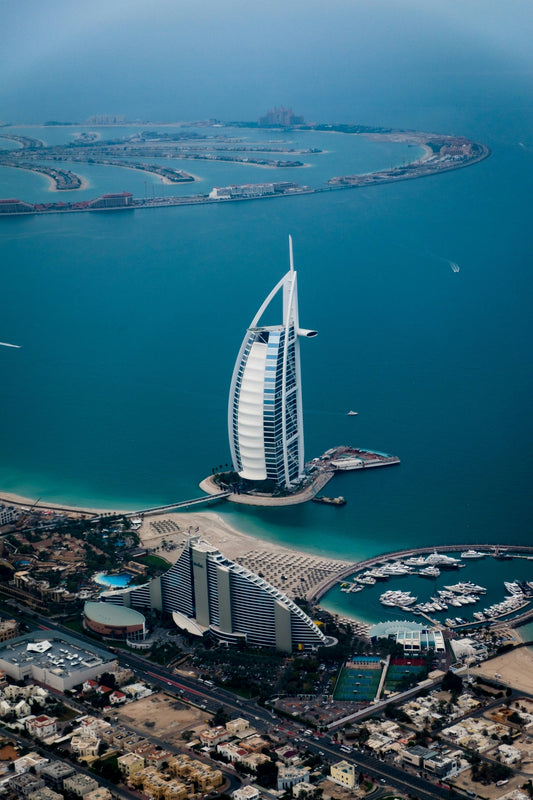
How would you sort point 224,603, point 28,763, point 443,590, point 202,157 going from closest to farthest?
point 28,763, point 224,603, point 443,590, point 202,157

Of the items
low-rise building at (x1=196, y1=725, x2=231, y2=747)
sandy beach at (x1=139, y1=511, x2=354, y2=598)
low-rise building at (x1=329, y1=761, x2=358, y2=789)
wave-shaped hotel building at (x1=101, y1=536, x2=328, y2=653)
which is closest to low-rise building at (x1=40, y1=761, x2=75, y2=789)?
low-rise building at (x1=196, y1=725, x2=231, y2=747)

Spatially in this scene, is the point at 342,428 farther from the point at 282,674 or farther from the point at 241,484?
the point at 282,674

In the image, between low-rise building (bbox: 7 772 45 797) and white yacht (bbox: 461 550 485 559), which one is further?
white yacht (bbox: 461 550 485 559)

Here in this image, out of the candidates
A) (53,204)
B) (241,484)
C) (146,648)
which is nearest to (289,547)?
(241,484)

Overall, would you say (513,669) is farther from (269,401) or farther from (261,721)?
(269,401)

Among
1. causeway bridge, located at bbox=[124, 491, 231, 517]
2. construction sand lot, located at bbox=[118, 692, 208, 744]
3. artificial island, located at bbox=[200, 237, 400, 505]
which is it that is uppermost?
artificial island, located at bbox=[200, 237, 400, 505]

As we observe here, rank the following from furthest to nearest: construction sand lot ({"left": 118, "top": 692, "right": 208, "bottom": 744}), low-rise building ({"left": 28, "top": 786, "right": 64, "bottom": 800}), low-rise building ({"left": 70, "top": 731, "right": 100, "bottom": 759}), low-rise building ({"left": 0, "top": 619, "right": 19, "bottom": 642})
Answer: low-rise building ({"left": 0, "top": 619, "right": 19, "bottom": 642}) < construction sand lot ({"left": 118, "top": 692, "right": 208, "bottom": 744}) < low-rise building ({"left": 70, "top": 731, "right": 100, "bottom": 759}) < low-rise building ({"left": 28, "top": 786, "right": 64, "bottom": 800})

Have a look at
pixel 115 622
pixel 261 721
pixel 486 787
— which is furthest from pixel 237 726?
pixel 115 622

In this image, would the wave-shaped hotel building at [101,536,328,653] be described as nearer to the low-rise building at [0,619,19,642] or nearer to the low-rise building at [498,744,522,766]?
the low-rise building at [0,619,19,642]
